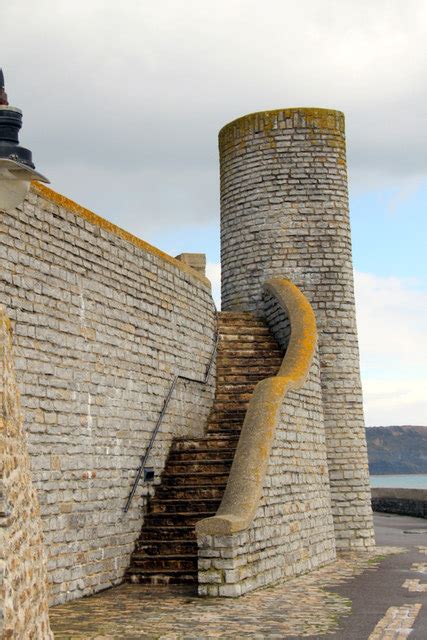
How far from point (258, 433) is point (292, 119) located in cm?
768

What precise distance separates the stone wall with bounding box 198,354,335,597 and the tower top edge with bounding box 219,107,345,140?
5032 millimetres

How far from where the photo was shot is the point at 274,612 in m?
9.40

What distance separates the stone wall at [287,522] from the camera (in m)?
10.4

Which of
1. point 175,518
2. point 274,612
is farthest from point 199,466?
point 274,612

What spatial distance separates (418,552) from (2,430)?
451 inches

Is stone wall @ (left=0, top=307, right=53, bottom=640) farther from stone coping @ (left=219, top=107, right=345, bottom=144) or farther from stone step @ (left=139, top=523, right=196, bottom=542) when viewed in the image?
stone coping @ (left=219, top=107, right=345, bottom=144)

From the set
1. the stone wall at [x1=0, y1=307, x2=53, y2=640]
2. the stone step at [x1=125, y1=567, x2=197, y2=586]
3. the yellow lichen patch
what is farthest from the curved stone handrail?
the stone wall at [x1=0, y1=307, x2=53, y2=640]

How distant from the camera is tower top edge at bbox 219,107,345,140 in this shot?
17938mm

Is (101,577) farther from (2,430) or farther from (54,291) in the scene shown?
(2,430)

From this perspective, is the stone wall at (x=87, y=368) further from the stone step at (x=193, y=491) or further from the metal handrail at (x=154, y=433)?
the stone step at (x=193, y=491)

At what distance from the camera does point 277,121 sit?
18.0m

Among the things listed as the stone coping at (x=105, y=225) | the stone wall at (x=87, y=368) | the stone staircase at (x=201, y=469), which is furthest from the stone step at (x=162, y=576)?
the stone coping at (x=105, y=225)

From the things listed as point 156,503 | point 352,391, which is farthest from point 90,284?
point 352,391

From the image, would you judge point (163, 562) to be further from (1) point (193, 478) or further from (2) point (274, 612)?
(2) point (274, 612)
